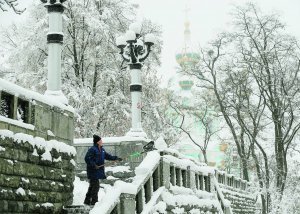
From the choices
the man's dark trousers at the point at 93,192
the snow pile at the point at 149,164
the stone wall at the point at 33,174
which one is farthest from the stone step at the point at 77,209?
the snow pile at the point at 149,164

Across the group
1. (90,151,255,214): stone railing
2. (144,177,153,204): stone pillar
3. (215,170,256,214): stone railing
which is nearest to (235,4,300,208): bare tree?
(215,170,256,214): stone railing

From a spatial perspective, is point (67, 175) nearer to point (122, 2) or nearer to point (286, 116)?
point (122, 2)

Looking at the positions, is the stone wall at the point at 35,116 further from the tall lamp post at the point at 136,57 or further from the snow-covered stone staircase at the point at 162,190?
the tall lamp post at the point at 136,57

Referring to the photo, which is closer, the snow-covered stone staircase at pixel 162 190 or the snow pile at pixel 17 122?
the snow pile at pixel 17 122

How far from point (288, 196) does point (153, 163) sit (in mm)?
21518

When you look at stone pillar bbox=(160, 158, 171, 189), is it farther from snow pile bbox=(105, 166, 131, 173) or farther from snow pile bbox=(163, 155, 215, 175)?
snow pile bbox=(105, 166, 131, 173)

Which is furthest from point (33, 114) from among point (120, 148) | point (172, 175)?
point (120, 148)

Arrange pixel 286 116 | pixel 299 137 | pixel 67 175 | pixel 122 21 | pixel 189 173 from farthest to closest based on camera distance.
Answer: pixel 299 137 → pixel 286 116 → pixel 122 21 → pixel 189 173 → pixel 67 175

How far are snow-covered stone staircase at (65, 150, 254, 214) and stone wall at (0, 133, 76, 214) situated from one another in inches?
24.1

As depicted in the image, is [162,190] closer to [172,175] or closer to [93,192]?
[172,175]

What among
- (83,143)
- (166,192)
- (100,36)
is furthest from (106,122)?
(166,192)

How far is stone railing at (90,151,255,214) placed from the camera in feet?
27.2

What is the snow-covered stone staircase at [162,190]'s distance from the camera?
8.35 metres

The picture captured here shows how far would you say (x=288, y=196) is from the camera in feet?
98.8
